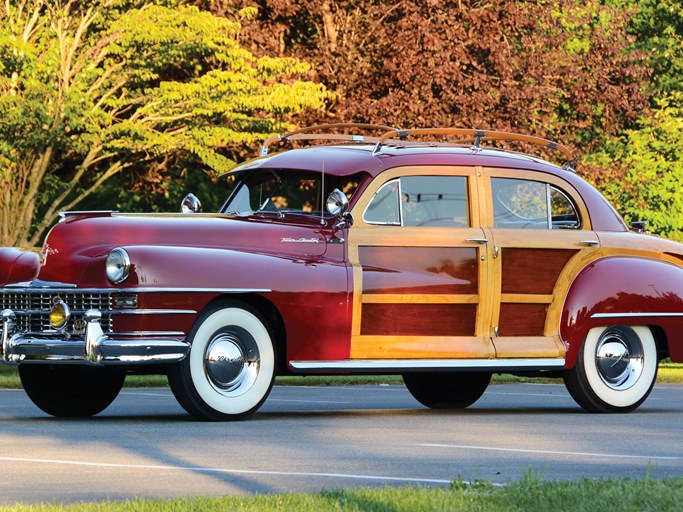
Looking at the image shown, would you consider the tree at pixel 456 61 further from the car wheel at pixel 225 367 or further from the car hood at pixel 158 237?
the car wheel at pixel 225 367

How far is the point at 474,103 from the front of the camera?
31078 mm

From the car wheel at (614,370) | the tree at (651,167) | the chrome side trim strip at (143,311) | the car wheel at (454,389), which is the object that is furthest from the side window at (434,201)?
the tree at (651,167)

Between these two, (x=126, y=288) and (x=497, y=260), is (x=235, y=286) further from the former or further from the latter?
(x=497, y=260)

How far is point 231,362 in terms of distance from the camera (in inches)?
463

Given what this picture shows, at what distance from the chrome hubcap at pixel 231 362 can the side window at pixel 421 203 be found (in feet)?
4.90

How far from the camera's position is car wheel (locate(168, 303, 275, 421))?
11578 millimetres

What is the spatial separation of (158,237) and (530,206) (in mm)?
3291

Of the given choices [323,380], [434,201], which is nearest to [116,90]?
[323,380]

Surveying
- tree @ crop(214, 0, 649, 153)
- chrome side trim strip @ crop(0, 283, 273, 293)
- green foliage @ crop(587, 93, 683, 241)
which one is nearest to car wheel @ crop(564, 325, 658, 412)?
chrome side trim strip @ crop(0, 283, 273, 293)

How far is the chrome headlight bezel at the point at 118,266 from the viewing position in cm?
1138

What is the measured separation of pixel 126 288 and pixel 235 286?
82 cm

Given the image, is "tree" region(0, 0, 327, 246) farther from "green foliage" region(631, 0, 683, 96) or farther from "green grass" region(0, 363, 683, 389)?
"green foliage" region(631, 0, 683, 96)

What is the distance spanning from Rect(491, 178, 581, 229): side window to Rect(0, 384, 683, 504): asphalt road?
5.16ft

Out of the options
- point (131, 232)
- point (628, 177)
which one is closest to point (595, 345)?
point (131, 232)
